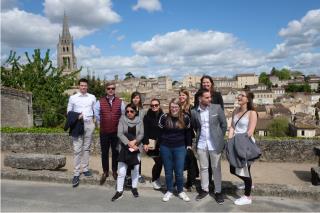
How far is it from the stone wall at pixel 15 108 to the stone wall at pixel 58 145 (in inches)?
159

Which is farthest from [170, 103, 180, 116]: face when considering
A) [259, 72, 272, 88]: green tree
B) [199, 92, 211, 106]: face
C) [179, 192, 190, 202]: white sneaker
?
[259, 72, 272, 88]: green tree

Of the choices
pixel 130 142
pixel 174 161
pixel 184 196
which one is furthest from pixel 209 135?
pixel 130 142

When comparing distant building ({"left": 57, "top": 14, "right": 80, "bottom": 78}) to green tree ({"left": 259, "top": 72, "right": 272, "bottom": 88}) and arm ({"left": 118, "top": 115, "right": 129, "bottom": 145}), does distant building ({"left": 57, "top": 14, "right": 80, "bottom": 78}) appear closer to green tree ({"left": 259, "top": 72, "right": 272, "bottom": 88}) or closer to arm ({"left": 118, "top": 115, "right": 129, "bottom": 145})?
green tree ({"left": 259, "top": 72, "right": 272, "bottom": 88})

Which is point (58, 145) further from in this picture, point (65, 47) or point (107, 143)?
point (65, 47)

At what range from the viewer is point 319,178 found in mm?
7316

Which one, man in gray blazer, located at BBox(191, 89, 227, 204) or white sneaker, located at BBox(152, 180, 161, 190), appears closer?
man in gray blazer, located at BBox(191, 89, 227, 204)

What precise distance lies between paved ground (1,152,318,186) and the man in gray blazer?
2.64 m

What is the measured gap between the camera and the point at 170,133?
6230mm

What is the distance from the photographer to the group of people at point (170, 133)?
6098 millimetres

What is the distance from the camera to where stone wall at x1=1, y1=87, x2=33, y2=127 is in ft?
55.2

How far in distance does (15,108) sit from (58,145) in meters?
6.56

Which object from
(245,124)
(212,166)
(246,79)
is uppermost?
(246,79)

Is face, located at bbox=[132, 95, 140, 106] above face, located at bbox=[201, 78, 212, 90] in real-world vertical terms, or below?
below

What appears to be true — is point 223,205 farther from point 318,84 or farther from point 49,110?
point 318,84
